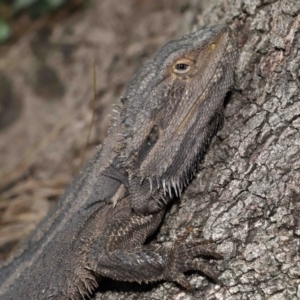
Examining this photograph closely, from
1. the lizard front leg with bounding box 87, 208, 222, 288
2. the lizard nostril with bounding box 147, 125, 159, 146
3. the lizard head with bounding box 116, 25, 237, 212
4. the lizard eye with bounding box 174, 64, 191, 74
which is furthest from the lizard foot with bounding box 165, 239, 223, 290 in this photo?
the lizard eye with bounding box 174, 64, 191, 74

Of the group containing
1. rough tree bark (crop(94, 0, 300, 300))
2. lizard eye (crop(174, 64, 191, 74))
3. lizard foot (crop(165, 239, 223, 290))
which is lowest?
lizard foot (crop(165, 239, 223, 290))

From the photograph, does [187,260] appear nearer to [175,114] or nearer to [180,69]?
[175,114]

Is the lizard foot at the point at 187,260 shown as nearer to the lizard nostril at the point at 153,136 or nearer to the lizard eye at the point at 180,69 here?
the lizard nostril at the point at 153,136

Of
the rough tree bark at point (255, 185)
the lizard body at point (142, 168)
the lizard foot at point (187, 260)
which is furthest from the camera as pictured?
the lizard body at point (142, 168)

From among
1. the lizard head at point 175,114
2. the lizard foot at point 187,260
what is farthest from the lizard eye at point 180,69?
the lizard foot at point 187,260

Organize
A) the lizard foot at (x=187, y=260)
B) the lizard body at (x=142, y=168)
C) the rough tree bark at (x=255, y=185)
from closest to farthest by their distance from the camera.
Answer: the rough tree bark at (x=255, y=185) < the lizard foot at (x=187, y=260) < the lizard body at (x=142, y=168)

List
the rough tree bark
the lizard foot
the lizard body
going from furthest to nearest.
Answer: the lizard body
the lizard foot
the rough tree bark

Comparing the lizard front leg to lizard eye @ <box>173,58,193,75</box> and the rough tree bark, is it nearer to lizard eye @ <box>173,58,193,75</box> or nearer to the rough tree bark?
the rough tree bark

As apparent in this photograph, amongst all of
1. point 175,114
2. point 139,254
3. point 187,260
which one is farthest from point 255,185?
point 139,254
